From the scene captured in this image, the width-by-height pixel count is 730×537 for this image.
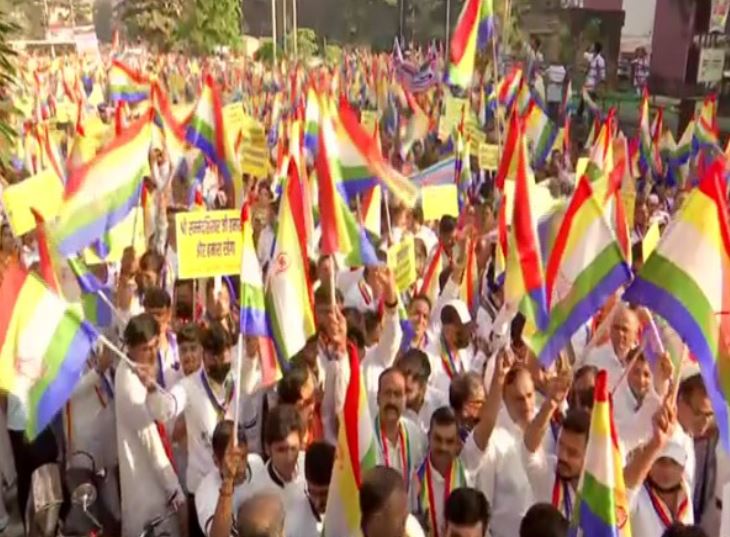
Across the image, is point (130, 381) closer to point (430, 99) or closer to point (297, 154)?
point (297, 154)

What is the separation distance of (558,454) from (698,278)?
0.97m

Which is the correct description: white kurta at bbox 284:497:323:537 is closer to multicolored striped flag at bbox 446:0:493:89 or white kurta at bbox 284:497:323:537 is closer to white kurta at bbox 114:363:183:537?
white kurta at bbox 114:363:183:537

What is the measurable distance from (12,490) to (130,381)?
1.36 meters

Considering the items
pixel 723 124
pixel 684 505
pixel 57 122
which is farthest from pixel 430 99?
pixel 684 505

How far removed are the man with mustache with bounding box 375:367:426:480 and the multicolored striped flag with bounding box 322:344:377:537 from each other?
1.80 feet

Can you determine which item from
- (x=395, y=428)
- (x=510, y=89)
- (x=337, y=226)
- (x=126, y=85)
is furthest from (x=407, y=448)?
(x=126, y=85)

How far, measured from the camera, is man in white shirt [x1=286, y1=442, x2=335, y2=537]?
3611 mm

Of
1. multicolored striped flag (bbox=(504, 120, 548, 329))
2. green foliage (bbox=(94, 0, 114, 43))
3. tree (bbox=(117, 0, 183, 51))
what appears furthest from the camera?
green foliage (bbox=(94, 0, 114, 43))

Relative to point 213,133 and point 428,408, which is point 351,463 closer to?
point 428,408

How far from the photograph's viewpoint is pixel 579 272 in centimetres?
424

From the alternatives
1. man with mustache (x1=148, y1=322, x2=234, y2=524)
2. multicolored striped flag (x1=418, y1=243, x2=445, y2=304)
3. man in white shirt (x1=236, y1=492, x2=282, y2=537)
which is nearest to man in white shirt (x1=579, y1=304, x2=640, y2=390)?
multicolored striped flag (x1=418, y1=243, x2=445, y2=304)

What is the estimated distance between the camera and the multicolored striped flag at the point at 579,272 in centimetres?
414

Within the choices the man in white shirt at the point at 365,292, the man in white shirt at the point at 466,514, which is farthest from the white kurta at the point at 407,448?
the man in white shirt at the point at 365,292

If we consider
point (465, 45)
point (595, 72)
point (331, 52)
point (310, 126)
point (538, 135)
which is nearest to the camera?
point (310, 126)
